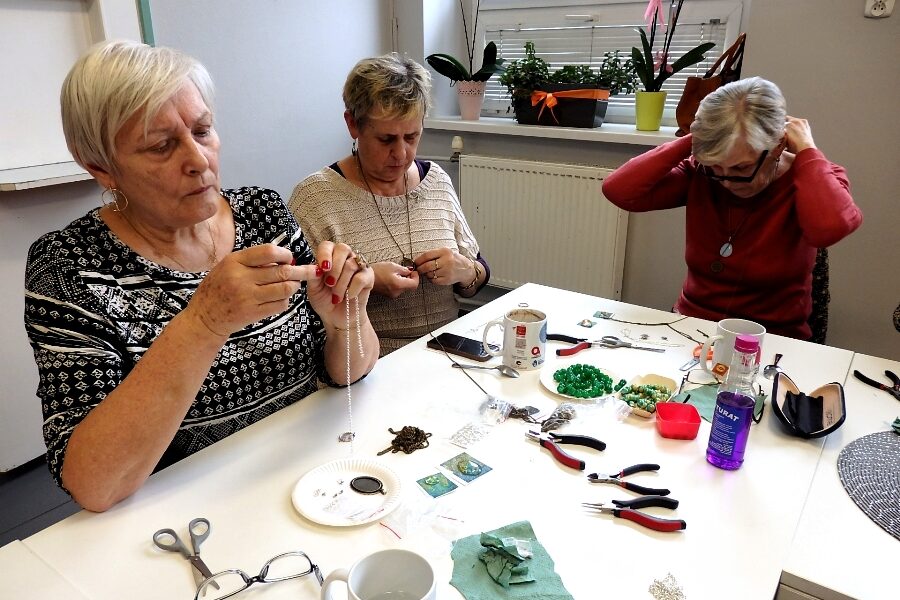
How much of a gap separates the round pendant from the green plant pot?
3.31 feet

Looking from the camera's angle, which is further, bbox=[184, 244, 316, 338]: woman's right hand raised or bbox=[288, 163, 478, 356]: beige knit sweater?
bbox=[288, 163, 478, 356]: beige knit sweater

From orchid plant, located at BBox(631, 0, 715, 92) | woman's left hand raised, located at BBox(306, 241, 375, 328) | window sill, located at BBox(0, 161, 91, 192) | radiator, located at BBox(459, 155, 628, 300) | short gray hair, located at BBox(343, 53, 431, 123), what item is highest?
orchid plant, located at BBox(631, 0, 715, 92)

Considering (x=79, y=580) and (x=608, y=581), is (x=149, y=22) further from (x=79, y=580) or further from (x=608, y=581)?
(x=608, y=581)

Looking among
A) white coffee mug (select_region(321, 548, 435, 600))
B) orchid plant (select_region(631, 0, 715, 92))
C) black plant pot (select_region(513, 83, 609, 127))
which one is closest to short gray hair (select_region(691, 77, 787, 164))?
orchid plant (select_region(631, 0, 715, 92))

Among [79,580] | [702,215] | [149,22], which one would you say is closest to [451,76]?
[149,22]

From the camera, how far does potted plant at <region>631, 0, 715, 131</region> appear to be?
2436 millimetres

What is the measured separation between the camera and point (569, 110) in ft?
9.05

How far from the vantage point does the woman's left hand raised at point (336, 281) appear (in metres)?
1.09

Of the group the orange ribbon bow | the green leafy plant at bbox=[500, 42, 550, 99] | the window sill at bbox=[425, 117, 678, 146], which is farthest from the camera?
the green leafy plant at bbox=[500, 42, 550, 99]

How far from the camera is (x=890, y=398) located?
3.93 ft

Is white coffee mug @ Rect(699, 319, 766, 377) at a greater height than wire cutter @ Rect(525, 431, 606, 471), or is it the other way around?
white coffee mug @ Rect(699, 319, 766, 377)

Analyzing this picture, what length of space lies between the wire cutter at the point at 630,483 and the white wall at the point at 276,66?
207cm

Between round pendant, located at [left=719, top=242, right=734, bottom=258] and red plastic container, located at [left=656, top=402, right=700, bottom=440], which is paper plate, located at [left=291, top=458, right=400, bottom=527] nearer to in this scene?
red plastic container, located at [left=656, top=402, right=700, bottom=440]

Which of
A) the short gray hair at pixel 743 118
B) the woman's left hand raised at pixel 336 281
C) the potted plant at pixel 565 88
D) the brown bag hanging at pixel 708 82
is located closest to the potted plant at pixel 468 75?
the potted plant at pixel 565 88
